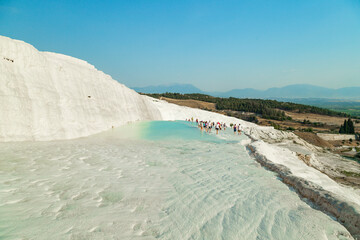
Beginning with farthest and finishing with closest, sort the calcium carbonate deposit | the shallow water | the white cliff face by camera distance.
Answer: the white cliff face
the calcium carbonate deposit
the shallow water

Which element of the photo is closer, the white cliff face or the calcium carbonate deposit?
the calcium carbonate deposit

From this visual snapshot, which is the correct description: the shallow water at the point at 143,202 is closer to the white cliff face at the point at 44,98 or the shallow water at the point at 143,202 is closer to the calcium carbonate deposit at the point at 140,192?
the calcium carbonate deposit at the point at 140,192

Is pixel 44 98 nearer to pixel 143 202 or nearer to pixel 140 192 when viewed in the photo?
pixel 140 192

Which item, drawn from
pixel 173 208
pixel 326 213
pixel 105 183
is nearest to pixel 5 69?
pixel 105 183

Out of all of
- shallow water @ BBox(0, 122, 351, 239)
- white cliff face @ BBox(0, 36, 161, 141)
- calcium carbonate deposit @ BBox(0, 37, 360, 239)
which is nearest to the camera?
shallow water @ BBox(0, 122, 351, 239)

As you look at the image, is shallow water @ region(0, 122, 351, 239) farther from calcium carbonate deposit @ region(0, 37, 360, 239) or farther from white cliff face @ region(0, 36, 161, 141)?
white cliff face @ region(0, 36, 161, 141)

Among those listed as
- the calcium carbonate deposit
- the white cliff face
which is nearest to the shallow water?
the calcium carbonate deposit

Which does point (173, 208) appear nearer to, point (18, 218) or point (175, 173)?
point (175, 173)
